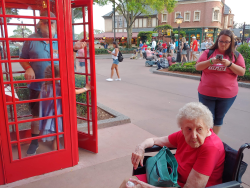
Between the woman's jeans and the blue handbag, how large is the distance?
1.72 metres

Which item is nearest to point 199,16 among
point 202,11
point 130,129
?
point 202,11

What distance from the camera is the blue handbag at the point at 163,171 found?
1.55m

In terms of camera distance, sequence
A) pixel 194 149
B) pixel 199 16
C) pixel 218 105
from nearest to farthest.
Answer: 1. pixel 194 149
2. pixel 218 105
3. pixel 199 16

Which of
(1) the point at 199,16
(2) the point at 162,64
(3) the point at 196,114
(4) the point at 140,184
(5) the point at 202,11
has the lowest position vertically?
(4) the point at 140,184

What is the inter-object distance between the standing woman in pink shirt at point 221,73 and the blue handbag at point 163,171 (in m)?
1.73

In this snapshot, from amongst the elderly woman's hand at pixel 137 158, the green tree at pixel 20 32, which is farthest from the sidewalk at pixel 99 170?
the green tree at pixel 20 32

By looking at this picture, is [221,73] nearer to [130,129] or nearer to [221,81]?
[221,81]

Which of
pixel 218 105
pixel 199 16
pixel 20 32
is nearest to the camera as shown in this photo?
pixel 20 32

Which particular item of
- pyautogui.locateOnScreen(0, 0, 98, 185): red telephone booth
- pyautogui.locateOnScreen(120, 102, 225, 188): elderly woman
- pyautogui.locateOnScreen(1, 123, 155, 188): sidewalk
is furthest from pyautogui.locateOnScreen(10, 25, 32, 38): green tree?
pyautogui.locateOnScreen(120, 102, 225, 188): elderly woman

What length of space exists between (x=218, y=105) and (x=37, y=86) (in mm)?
2478

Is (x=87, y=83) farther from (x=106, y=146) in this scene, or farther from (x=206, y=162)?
(x=206, y=162)

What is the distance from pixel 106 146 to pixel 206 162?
2317 millimetres

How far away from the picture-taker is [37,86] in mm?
2697

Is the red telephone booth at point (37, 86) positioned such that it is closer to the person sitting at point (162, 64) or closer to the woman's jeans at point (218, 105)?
the woman's jeans at point (218, 105)
